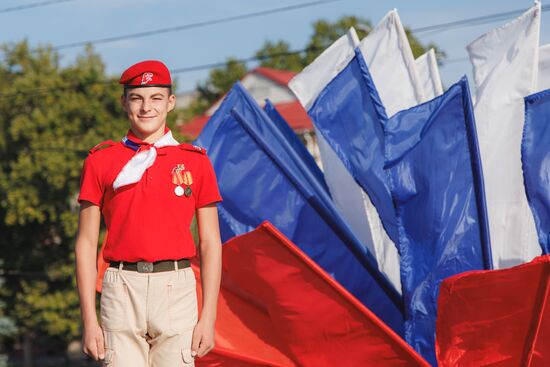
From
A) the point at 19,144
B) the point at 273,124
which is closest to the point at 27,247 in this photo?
the point at 19,144

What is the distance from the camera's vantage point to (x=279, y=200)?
568 cm

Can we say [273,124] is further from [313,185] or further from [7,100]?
[7,100]

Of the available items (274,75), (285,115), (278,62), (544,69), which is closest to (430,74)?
(544,69)

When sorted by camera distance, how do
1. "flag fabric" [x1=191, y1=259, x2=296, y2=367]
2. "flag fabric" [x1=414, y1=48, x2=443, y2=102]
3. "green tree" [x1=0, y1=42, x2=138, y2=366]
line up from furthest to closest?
"green tree" [x1=0, y1=42, x2=138, y2=366] < "flag fabric" [x1=414, y1=48, x2=443, y2=102] < "flag fabric" [x1=191, y1=259, x2=296, y2=367]

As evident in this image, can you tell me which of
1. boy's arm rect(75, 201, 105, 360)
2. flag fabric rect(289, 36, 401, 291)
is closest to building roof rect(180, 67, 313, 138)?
flag fabric rect(289, 36, 401, 291)

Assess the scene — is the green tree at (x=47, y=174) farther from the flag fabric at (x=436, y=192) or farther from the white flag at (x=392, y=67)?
the flag fabric at (x=436, y=192)

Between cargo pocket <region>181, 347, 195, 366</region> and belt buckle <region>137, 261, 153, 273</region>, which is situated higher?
belt buckle <region>137, 261, 153, 273</region>

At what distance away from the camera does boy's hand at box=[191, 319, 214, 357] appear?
3836 millimetres

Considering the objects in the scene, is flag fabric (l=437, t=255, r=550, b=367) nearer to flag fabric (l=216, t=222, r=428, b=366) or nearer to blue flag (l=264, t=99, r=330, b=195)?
flag fabric (l=216, t=222, r=428, b=366)

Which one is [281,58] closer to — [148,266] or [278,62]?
[278,62]

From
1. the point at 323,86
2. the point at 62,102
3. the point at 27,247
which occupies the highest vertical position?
the point at 62,102

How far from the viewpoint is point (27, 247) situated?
31.8m

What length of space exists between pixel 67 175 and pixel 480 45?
24.9 m

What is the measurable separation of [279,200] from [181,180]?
185 cm
